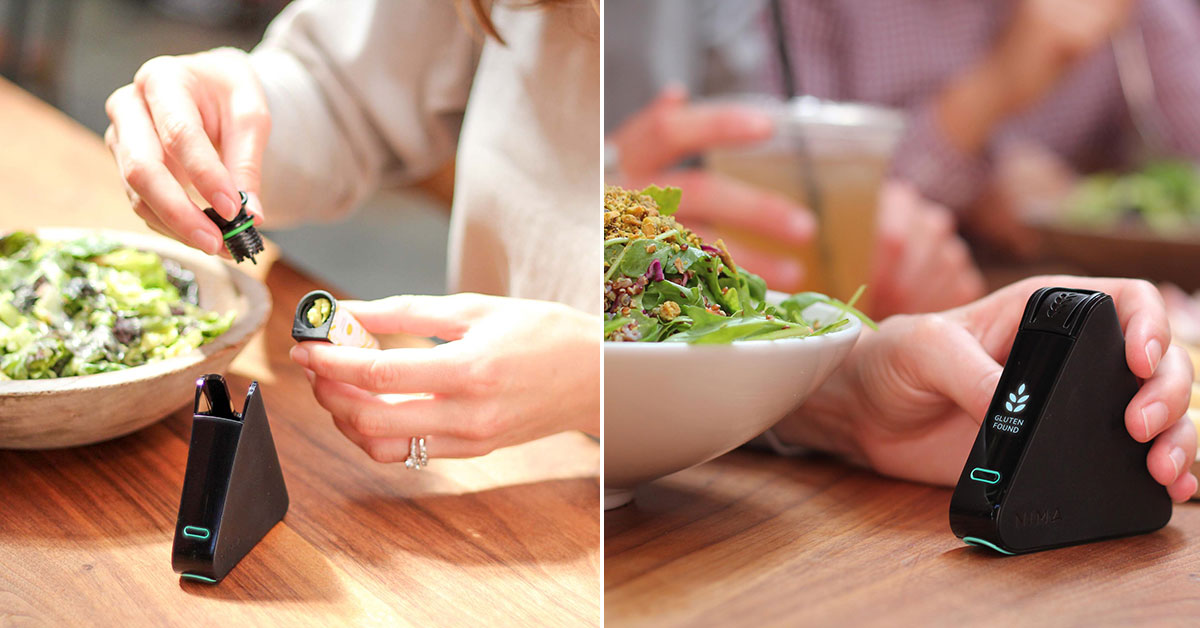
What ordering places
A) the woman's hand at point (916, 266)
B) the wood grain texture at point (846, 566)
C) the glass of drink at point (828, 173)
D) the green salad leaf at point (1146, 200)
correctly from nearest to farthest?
the wood grain texture at point (846, 566)
the glass of drink at point (828, 173)
the woman's hand at point (916, 266)
the green salad leaf at point (1146, 200)

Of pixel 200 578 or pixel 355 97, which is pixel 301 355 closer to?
pixel 200 578

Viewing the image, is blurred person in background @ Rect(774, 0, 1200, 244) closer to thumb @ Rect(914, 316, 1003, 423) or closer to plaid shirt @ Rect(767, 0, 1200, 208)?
plaid shirt @ Rect(767, 0, 1200, 208)

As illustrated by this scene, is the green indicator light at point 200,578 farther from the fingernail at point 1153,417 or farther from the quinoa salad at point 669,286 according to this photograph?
the fingernail at point 1153,417

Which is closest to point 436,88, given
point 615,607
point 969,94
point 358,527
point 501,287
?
point 501,287

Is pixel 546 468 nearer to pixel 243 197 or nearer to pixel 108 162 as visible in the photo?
pixel 243 197

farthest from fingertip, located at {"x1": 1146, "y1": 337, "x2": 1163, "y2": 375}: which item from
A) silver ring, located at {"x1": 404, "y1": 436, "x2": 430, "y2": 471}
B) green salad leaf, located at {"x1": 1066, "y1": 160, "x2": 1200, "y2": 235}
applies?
green salad leaf, located at {"x1": 1066, "y1": 160, "x2": 1200, "y2": 235}

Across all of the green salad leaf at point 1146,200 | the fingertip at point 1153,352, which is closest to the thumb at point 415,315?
the fingertip at point 1153,352
